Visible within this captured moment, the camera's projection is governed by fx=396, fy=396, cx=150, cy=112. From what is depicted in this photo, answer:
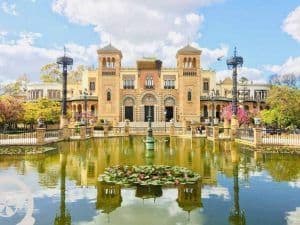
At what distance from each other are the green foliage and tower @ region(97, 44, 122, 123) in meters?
12.8

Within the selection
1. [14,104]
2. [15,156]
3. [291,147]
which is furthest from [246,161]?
[14,104]

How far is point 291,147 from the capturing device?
936 inches

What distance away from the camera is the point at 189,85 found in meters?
66.4

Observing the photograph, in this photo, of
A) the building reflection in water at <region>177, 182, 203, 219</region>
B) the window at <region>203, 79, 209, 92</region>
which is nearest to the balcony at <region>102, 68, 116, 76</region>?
the window at <region>203, 79, 209, 92</region>

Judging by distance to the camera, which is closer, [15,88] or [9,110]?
[9,110]

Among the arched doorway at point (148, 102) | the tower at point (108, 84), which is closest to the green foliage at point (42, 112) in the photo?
the tower at point (108, 84)

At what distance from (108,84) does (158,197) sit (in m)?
56.1

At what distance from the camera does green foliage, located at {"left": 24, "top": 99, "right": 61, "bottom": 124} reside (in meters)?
46.3

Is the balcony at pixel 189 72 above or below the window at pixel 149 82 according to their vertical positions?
above

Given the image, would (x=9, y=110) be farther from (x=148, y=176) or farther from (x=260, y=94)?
(x=260, y=94)

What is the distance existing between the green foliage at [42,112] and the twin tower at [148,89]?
13780 mm

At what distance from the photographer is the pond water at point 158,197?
8992 millimetres

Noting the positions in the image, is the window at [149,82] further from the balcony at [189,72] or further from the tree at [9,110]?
the tree at [9,110]

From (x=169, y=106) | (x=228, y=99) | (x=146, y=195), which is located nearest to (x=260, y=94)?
(x=228, y=99)
